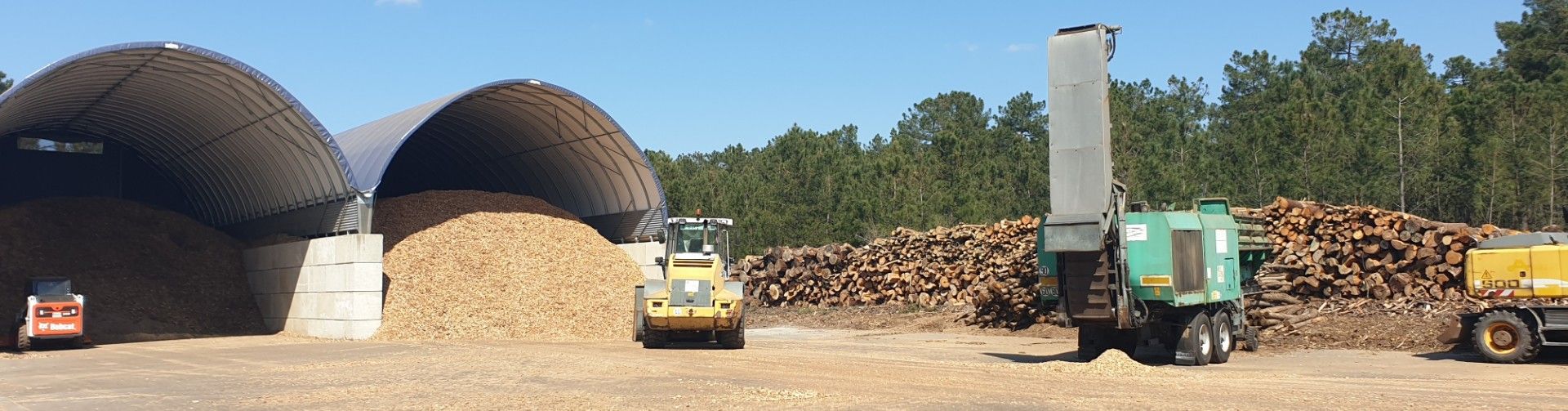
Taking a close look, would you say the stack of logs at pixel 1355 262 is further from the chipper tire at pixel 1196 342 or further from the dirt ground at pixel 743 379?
the chipper tire at pixel 1196 342

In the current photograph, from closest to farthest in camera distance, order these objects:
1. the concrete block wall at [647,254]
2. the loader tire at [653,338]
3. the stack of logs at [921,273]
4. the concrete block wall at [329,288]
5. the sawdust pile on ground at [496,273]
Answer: the loader tire at [653,338]
the concrete block wall at [329,288]
the sawdust pile on ground at [496,273]
the stack of logs at [921,273]
the concrete block wall at [647,254]

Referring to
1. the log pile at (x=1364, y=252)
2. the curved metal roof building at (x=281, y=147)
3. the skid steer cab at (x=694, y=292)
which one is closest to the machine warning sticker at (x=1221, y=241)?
the log pile at (x=1364, y=252)

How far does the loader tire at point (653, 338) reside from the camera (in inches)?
766

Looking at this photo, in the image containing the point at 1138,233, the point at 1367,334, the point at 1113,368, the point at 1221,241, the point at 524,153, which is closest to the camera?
the point at 1113,368

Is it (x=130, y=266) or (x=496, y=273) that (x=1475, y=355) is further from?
(x=130, y=266)

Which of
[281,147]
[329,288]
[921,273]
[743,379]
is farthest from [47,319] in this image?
[921,273]

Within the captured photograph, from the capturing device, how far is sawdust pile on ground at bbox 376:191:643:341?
74.7 feet

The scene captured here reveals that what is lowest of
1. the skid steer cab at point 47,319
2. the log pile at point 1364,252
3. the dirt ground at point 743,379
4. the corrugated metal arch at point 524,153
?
the dirt ground at point 743,379

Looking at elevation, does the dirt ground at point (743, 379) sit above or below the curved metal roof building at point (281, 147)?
below

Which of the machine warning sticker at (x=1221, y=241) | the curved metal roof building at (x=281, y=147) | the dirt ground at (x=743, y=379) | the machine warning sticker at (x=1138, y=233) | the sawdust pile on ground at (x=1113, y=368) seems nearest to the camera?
the dirt ground at (x=743, y=379)

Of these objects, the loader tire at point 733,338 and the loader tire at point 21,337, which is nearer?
the loader tire at point 733,338

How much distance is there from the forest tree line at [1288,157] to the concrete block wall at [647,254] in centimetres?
806

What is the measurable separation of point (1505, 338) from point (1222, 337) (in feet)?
11.8

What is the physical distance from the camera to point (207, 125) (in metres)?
27.1
